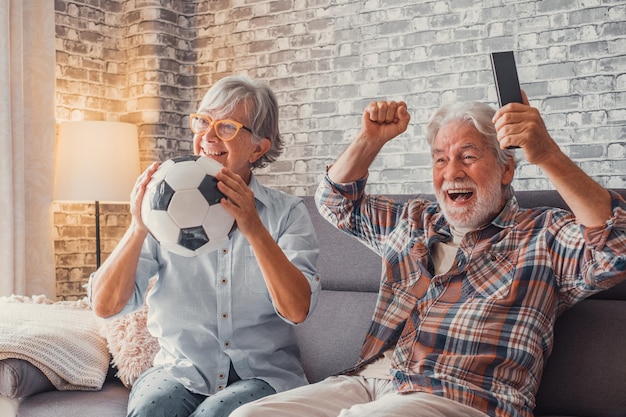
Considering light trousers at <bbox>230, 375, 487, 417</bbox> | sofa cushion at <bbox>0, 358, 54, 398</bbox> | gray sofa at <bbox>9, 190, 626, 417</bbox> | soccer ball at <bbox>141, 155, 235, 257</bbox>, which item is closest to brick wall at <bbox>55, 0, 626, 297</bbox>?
gray sofa at <bbox>9, 190, 626, 417</bbox>

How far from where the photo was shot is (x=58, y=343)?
227 cm

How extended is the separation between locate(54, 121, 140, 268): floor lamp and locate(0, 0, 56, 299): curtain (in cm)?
9

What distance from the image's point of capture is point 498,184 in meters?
2.06

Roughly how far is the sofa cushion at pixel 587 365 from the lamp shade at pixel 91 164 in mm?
2212

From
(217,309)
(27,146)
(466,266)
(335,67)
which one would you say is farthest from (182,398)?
(335,67)

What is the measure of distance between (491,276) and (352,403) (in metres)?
0.47

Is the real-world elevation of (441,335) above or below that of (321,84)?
below

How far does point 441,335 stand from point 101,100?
273cm

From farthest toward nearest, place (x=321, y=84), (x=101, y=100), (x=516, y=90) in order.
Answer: (x=101, y=100) → (x=321, y=84) → (x=516, y=90)

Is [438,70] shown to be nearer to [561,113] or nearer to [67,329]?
[561,113]

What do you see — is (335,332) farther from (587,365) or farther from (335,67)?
(335,67)

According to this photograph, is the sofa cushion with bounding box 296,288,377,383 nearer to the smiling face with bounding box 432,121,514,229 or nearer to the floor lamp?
the smiling face with bounding box 432,121,514,229

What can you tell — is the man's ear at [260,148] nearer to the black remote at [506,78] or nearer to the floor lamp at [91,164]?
the black remote at [506,78]

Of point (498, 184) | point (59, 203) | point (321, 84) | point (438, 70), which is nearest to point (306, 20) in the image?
point (321, 84)
